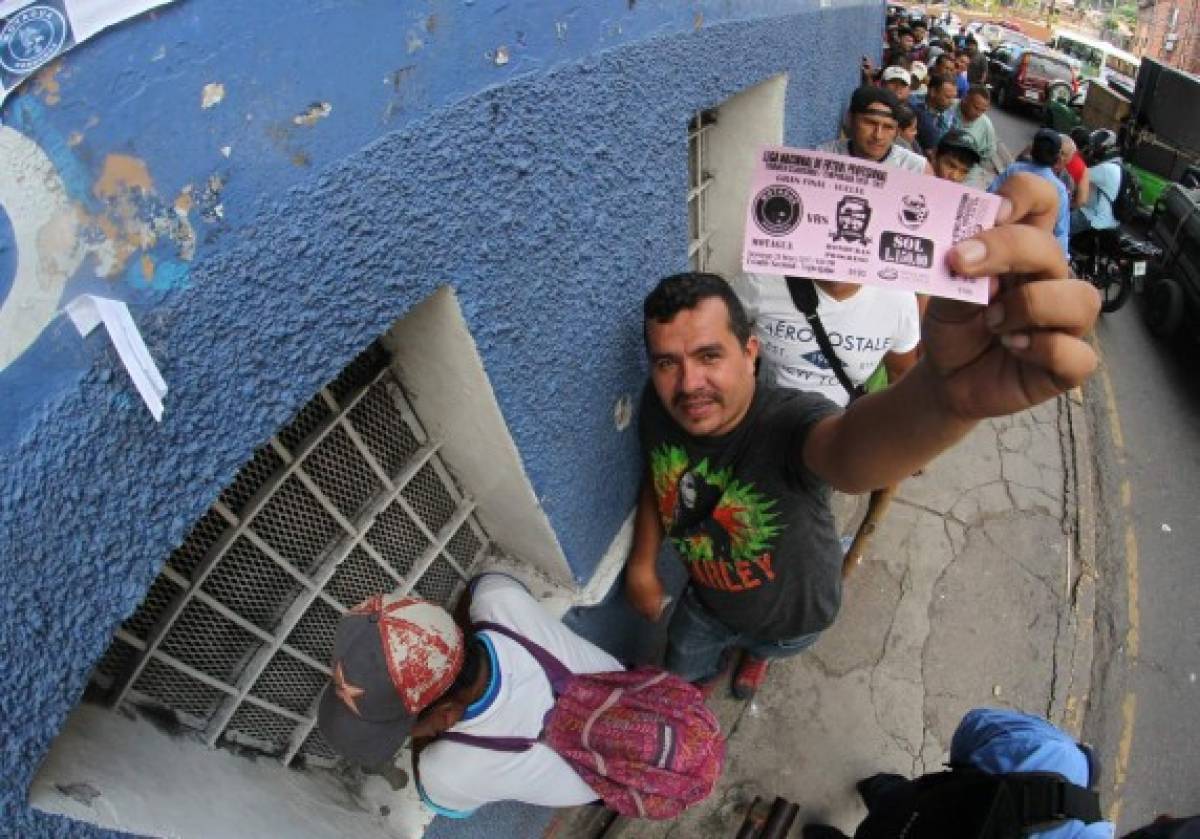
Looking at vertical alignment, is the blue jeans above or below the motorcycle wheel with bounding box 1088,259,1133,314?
above

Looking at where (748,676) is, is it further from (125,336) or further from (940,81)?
(940,81)

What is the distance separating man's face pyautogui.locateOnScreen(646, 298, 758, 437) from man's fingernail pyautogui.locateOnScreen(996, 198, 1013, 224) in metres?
0.92

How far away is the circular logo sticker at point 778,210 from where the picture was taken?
3.79ft

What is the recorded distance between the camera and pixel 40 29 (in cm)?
90

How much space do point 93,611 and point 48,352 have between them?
1.42ft

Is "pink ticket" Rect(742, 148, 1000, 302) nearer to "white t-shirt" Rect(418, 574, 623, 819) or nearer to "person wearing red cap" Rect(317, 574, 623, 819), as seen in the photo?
"person wearing red cap" Rect(317, 574, 623, 819)

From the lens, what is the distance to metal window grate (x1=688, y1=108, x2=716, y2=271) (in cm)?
330

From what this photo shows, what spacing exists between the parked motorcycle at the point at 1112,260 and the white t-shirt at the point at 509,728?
6605mm

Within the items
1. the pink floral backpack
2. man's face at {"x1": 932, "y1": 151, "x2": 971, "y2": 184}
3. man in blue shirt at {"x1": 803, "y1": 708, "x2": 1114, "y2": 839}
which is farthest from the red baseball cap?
man's face at {"x1": 932, "y1": 151, "x2": 971, "y2": 184}

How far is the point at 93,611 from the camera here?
1123 millimetres

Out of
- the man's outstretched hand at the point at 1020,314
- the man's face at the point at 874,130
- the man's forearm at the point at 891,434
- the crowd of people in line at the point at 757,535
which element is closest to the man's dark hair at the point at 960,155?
the man's face at the point at 874,130

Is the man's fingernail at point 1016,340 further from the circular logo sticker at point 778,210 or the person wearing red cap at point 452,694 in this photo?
the person wearing red cap at point 452,694

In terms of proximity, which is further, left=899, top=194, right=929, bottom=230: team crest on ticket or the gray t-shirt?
the gray t-shirt

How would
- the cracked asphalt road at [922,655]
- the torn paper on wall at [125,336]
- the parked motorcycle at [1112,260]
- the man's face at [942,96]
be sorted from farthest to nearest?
the man's face at [942,96], the parked motorcycle at [1112,260], the cracked asphalt road at [922,655], the torn paper on wall at [125,336]
